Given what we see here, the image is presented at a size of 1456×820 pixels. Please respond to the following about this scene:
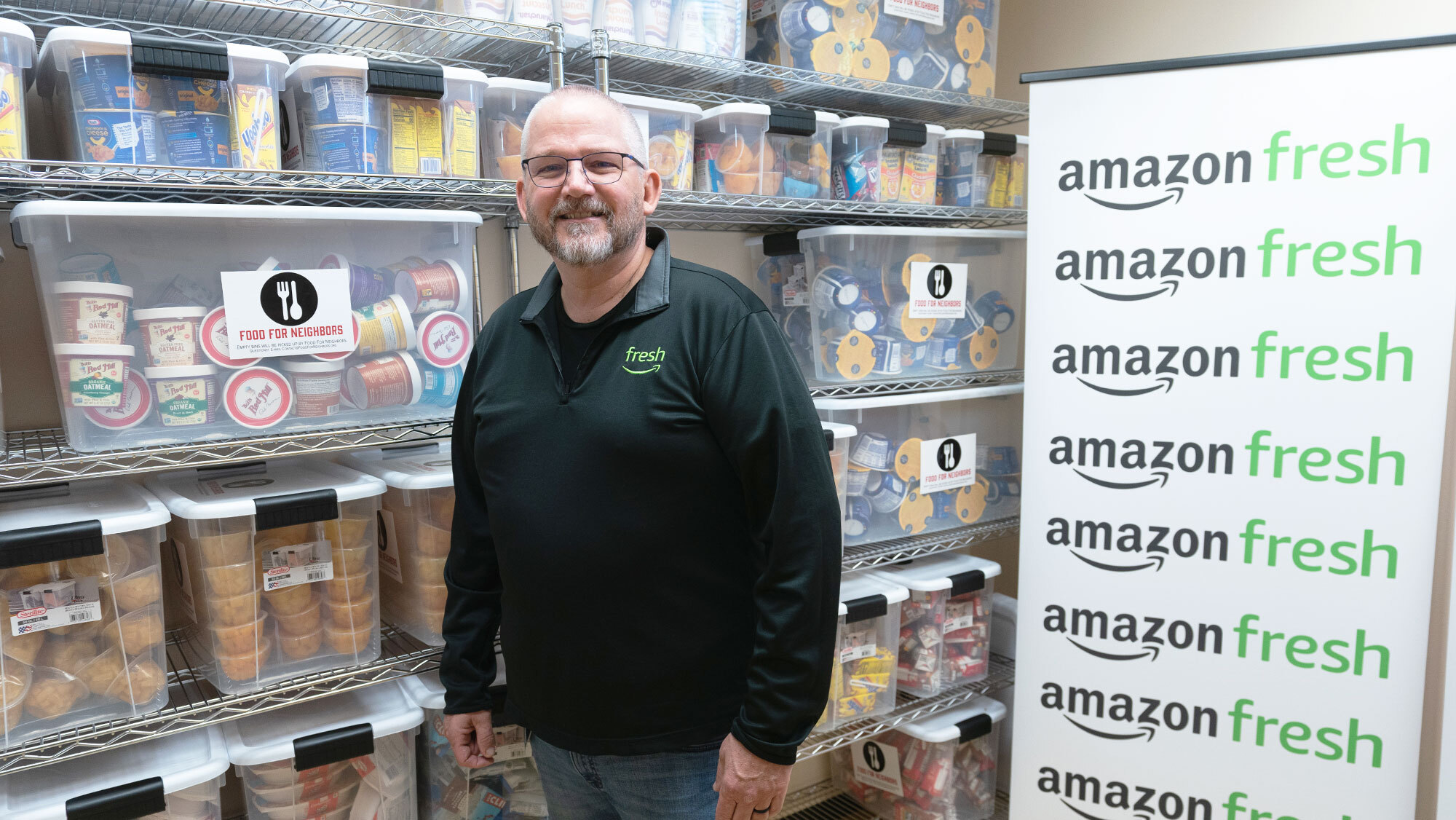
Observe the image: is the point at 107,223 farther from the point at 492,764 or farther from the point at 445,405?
the point at 492,764

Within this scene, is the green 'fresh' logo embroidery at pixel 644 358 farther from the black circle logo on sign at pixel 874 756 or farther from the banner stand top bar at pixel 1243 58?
the black circle logo on sign at pixel 874 756

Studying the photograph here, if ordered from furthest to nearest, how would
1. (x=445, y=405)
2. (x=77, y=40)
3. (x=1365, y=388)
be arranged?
1. (x=1365, y=388)
2. (x=445, y=405)
3. (x=77, y=40)

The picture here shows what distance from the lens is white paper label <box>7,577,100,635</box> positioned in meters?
1.27

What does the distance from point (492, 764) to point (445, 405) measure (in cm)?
73

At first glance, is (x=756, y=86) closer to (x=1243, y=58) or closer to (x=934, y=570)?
(x=1243, y=58)

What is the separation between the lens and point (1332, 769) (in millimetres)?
1814

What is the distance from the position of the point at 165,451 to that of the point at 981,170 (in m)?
1.93

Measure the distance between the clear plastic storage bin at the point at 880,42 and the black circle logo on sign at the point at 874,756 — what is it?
5.75ft

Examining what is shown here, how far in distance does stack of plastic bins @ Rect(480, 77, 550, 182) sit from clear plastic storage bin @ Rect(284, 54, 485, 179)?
63mm

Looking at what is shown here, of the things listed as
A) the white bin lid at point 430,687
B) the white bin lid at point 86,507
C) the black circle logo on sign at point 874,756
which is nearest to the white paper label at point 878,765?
the black circle logo on sign at point 874,756

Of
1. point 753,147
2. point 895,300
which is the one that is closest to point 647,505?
point 753,147

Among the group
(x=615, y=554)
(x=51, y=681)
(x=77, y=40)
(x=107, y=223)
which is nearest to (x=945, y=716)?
(x=615, y=554)

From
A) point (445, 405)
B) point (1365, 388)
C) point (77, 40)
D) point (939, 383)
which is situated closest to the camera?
point (77, 40)

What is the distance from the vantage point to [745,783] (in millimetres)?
1276
